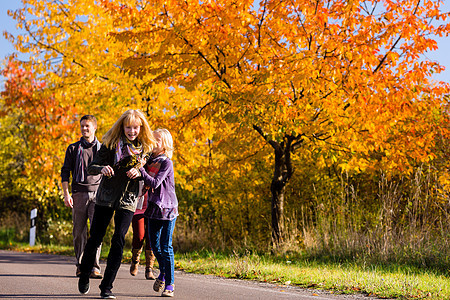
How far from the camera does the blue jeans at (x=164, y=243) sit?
5855 millimetres

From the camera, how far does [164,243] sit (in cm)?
590

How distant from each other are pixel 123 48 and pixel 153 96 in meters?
1.38

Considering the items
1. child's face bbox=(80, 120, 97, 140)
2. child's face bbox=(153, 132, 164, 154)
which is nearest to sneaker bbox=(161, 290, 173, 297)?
child's face bbox=(153, 132, 164, 154)

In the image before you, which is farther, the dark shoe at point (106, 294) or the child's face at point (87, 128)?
the child's face at point (87, 128)

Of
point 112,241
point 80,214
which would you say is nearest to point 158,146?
point 112,241

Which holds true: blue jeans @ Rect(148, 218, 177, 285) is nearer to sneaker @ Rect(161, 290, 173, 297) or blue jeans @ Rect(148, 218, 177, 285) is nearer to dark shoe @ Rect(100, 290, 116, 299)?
sneaker @ Rect(161, 290, 173, 297)

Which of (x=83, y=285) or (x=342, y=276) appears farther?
(x=342, y=276)

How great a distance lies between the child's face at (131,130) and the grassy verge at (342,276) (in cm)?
288

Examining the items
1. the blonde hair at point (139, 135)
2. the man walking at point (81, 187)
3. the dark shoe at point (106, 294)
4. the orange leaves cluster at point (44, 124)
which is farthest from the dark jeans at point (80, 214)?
the orange leaves cluster at point (44, 124)

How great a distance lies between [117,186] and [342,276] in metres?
3.40

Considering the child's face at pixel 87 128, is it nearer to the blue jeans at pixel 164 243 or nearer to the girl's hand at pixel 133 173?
the blue jeans at pixel 164 243

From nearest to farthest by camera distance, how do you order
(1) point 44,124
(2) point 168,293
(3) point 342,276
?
(2) point 168,293 < (3) point 342,276 < (1) point 44,124

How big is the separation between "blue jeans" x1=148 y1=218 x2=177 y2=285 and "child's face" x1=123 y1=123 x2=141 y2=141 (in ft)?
3.27

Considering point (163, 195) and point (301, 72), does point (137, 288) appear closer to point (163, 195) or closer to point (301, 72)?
point (163, 195)
